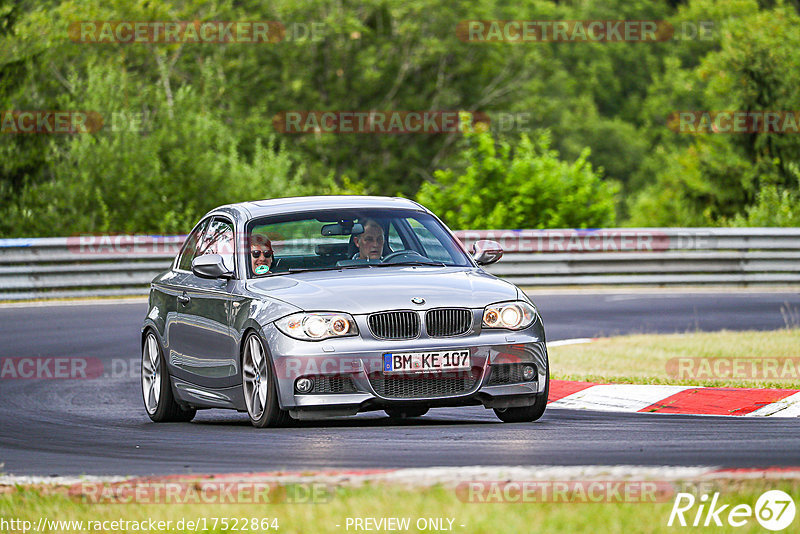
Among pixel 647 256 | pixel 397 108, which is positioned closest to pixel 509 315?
pixel 647 256

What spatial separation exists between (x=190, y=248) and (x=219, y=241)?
80cm

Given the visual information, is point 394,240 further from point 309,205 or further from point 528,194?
point 528,194

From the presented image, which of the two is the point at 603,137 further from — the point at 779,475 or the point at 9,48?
the point at 779,475

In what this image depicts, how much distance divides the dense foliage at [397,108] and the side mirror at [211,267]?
18125 millimetres

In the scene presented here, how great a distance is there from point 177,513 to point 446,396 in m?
3.24

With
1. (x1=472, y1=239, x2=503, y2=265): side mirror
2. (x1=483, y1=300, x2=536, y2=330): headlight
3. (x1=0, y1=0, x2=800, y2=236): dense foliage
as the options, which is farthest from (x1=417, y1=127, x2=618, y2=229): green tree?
(x1=483, y1=300, x2=536, y2=330): headlight

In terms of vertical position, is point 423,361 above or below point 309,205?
below

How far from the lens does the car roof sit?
33.7 feet

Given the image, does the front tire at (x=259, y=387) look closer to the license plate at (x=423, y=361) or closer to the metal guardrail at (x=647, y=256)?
the license plate at (x=423, y=361)

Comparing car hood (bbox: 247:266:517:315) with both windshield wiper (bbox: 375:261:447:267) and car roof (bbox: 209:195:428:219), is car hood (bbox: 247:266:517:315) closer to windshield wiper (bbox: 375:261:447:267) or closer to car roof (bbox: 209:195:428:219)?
windshield wiper (bbox: 375:261:447:267)

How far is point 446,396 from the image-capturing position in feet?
28.9

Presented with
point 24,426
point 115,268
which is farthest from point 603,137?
point 24,426

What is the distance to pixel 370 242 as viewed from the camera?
33.0 ft

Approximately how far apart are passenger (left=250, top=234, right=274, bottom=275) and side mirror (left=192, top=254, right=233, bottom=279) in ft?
0.60
